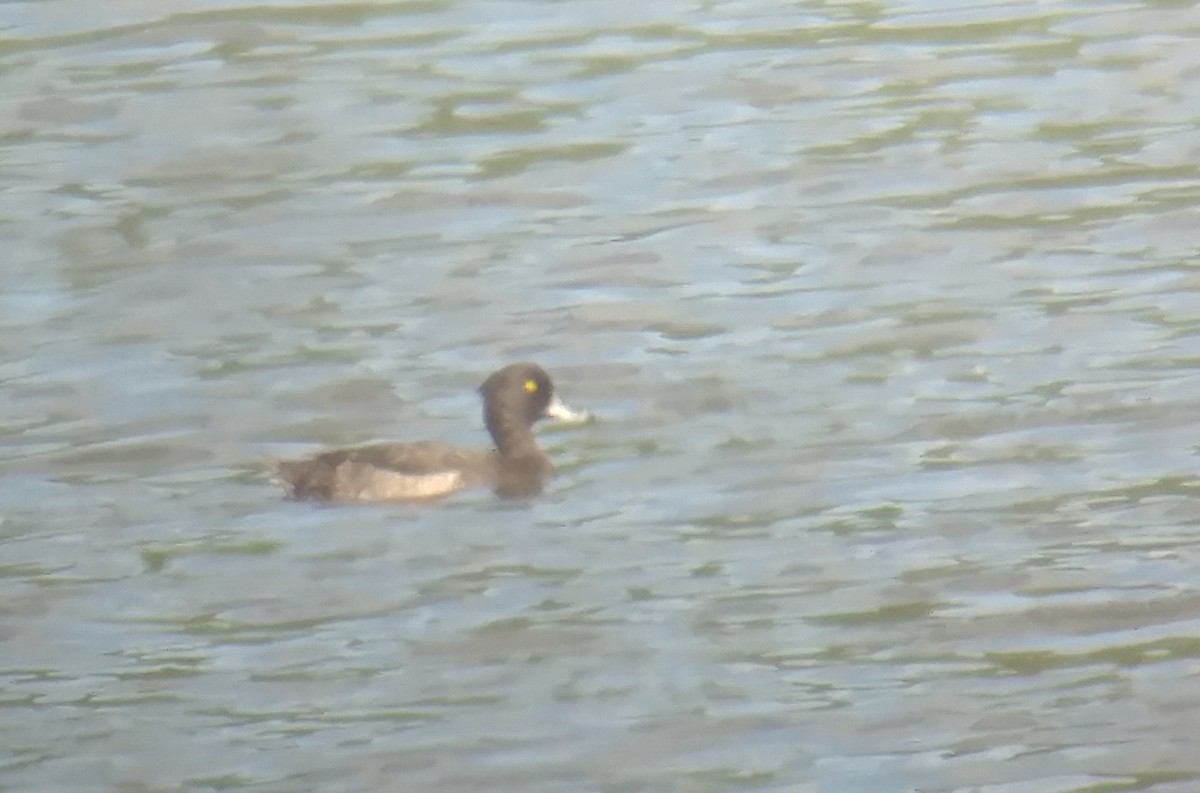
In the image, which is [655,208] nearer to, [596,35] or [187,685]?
[596,35]

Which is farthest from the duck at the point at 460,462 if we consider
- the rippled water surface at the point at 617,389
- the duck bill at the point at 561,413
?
the rippled water surface at the point at 617,389

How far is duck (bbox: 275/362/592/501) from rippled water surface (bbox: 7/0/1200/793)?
12cm

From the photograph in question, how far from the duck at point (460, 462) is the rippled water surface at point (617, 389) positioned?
0.40 feet

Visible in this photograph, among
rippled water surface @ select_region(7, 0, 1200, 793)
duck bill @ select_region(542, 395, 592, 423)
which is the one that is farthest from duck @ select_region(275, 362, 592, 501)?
rippled water surface @ select_region(7, 0, 1200, 793)

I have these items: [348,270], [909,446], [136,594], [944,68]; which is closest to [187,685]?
[136,594]

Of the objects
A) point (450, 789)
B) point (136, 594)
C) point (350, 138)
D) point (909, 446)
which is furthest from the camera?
point (350, 138)

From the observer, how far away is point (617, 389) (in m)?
12.7

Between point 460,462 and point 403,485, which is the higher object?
point 403,485

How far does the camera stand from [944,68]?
58.8ft

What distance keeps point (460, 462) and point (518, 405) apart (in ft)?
1.40

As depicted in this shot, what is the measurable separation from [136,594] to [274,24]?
35.3 feet

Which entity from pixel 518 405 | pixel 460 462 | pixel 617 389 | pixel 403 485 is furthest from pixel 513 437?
pixel 617 389

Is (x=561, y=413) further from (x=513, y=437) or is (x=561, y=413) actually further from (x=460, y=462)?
(x=460, y=462)

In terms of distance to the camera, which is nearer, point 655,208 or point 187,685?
point 187,685
